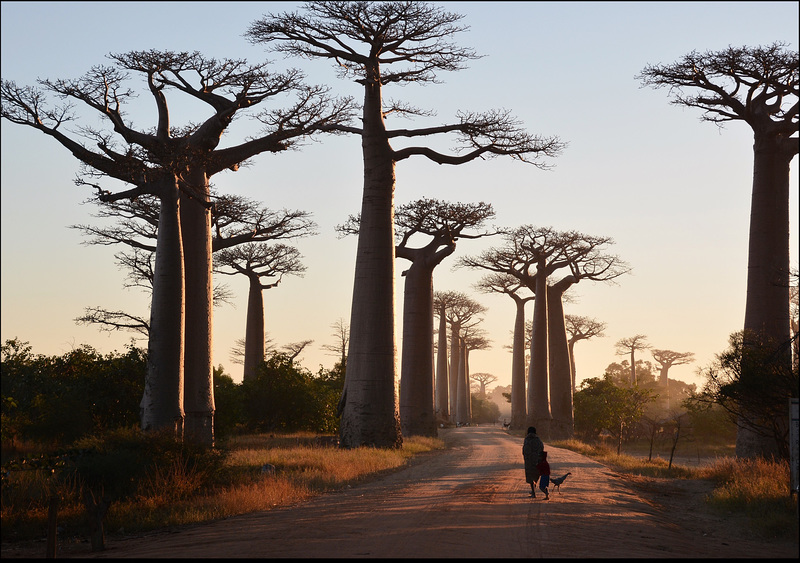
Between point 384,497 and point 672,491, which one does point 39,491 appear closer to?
point 384,497

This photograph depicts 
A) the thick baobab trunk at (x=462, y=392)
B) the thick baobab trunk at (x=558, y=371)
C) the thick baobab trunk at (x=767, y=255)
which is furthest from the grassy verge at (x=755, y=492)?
the thick baobab trunk at (x=462, y=392)

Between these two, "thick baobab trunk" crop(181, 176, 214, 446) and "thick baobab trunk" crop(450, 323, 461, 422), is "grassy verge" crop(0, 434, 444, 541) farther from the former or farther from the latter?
"thick baobab trunk" crop(450, 323, 461, 422)

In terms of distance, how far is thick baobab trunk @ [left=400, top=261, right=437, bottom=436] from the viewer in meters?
31.2

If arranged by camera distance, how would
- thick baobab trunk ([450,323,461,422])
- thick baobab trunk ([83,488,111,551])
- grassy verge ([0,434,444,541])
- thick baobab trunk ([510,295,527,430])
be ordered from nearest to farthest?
thick baobab trunk ([83,488,111,551])
grassy verge ([0,434,444,541])
thick baobab trunk ([510,295,527,430])
thick baobab trunk ([450,323,461,422])

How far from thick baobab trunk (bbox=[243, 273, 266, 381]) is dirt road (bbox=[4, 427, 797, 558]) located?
976 inches

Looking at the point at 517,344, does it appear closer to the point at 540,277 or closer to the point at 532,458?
the point at 540,277

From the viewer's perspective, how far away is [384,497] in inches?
479

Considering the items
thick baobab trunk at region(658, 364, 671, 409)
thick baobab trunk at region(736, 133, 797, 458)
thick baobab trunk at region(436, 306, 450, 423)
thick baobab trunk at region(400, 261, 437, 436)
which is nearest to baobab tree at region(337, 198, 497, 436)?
thick baobab trunk at region(400, 261, 437, 436)

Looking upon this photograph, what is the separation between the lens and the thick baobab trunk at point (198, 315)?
17875 millimetres

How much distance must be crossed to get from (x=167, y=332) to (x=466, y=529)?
28.1ft

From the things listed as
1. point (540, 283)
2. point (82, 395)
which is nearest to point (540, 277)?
point (540, 283)

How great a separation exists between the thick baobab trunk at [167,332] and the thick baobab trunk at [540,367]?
2323 cm

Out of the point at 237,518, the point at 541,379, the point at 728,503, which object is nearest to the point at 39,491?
the point at 237,518

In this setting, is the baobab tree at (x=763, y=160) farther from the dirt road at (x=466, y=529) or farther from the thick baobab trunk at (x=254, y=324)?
the thick baobab trunk at (x=254, y=324)
